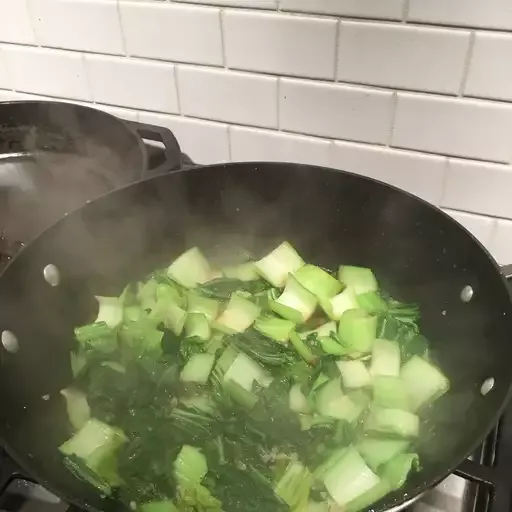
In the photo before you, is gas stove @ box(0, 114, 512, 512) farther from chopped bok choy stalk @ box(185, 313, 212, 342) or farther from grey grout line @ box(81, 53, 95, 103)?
grey grout line @ box(81, 53, 95, 103)

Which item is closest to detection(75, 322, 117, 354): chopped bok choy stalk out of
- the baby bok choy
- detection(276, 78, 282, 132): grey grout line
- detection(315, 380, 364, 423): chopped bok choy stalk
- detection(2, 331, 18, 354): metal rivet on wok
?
the baby bok choy

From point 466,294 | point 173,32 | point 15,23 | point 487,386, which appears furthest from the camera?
point 15,23

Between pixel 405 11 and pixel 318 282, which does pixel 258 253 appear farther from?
pixel 405 11

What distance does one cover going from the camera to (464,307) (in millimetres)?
890

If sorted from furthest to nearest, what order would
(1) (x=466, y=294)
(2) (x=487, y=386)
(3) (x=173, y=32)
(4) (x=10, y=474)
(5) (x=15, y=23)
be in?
(5) (x=15, y=23)
(3) (x=173, y=32)
(1) (x=466, y=294)
(2) (x=487, y=386)
(4) (x=10, y=474)

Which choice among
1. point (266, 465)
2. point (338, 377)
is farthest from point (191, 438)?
point (338, 377)

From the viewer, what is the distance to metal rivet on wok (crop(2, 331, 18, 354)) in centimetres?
84

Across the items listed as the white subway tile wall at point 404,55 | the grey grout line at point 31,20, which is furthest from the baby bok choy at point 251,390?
the grey grout line at point 31,20

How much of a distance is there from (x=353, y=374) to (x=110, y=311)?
40 cm

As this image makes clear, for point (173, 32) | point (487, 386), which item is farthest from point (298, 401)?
point (173, 32)

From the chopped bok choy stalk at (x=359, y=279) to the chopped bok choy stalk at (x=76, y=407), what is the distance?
45 centimetres

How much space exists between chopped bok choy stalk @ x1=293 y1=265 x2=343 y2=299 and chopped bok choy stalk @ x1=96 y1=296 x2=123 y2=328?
0.30 meters

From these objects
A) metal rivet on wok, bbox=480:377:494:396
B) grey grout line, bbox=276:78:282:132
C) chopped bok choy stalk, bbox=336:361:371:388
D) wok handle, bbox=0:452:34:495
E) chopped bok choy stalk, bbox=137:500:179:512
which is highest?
grey grout line, bbox=276:78:282:132

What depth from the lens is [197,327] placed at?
0.97 meters
